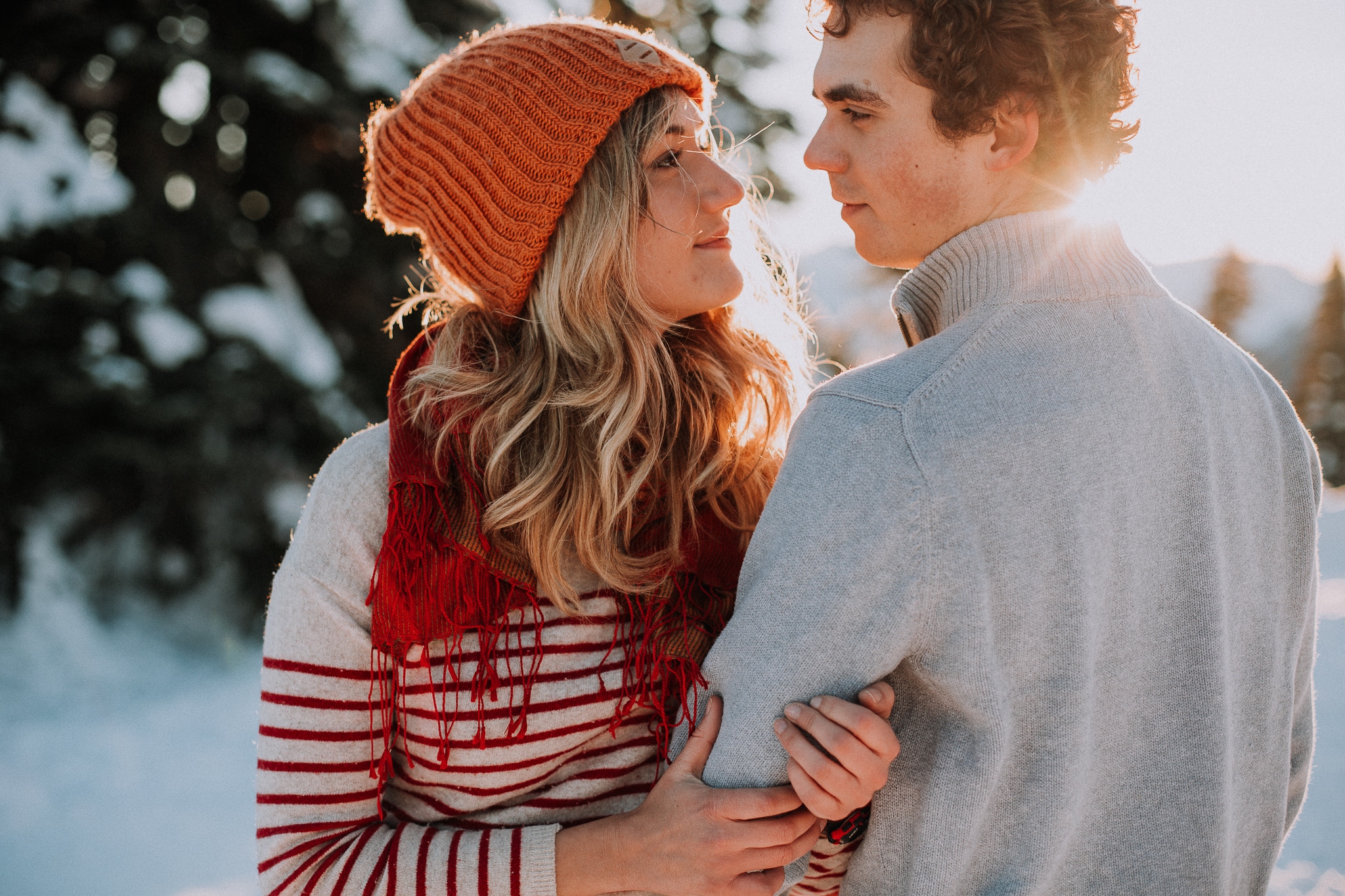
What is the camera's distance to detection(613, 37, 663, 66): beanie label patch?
5.01 feet

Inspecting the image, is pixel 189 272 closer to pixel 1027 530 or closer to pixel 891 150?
pixel 891 150

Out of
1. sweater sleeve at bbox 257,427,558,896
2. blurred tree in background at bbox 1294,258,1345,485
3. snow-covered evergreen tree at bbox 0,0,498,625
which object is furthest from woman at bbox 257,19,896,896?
blurred tree in background at bbox 1294,258,1345,485

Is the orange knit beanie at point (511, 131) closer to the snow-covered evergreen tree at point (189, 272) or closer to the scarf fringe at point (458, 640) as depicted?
the scarf fringe at point (458, 640)

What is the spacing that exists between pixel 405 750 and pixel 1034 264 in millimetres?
1254

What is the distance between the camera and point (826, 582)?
40.9 inches

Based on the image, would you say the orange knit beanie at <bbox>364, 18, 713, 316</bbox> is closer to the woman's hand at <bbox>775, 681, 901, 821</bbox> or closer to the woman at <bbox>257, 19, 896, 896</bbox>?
the woman at <bbox>257, 19, 896, 896</bbox>

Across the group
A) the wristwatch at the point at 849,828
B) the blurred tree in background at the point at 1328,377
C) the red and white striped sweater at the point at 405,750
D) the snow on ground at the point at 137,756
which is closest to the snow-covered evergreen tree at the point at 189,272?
the snow on ground at the point at 137,756

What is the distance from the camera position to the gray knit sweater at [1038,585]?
1.03 meters

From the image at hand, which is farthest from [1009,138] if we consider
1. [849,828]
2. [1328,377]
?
[1328,377]

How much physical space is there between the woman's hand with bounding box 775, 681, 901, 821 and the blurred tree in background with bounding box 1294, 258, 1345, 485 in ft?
37.7

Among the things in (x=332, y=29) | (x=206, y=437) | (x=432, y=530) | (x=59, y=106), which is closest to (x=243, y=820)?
(x=206, y=437)

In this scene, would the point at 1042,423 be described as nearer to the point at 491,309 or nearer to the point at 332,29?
the point at 491,309

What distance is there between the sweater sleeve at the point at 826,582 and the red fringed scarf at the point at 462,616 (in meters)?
0.24

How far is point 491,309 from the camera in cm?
168
